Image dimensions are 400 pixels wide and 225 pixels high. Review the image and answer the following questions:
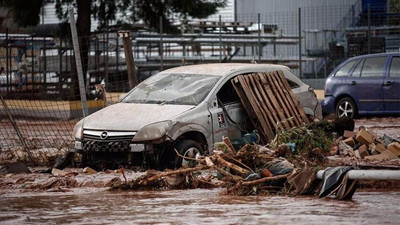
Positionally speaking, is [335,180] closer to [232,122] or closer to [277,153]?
[277,153]

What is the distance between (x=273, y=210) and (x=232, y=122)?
16.1 feet

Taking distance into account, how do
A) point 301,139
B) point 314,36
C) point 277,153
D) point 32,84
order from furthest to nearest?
point 314,36 < point 32,84 < point 301,139 < point 277,153

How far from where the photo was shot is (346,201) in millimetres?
10445

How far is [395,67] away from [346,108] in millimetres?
1581

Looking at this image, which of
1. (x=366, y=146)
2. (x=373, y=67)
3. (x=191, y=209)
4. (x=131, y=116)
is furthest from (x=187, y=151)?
(x=373, y=67)

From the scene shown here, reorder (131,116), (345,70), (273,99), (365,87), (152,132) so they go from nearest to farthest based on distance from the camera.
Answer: (152,132) → (131,116) → (273,99) → (365,87) → (345,70)

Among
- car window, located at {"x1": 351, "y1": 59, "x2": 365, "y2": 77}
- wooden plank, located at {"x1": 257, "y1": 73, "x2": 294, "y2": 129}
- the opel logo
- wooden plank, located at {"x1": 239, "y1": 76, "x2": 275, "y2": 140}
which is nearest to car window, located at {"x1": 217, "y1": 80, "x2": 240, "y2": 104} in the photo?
wooden plank, located at {"x1": 239, "y1": 76, "x2": 275, "y2": 140}

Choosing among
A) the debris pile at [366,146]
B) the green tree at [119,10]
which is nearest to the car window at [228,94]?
the debris pile at [366,146]

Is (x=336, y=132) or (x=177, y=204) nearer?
(x=177, y=204)

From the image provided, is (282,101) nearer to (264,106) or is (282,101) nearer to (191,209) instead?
(264,106)

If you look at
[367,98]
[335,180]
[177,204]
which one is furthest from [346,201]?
[367,98]

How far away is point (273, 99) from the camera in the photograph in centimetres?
1537

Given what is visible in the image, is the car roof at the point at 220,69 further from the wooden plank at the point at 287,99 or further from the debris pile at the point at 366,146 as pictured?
the debris pile at the point at 366,146

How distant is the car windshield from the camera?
14523 millimetres
